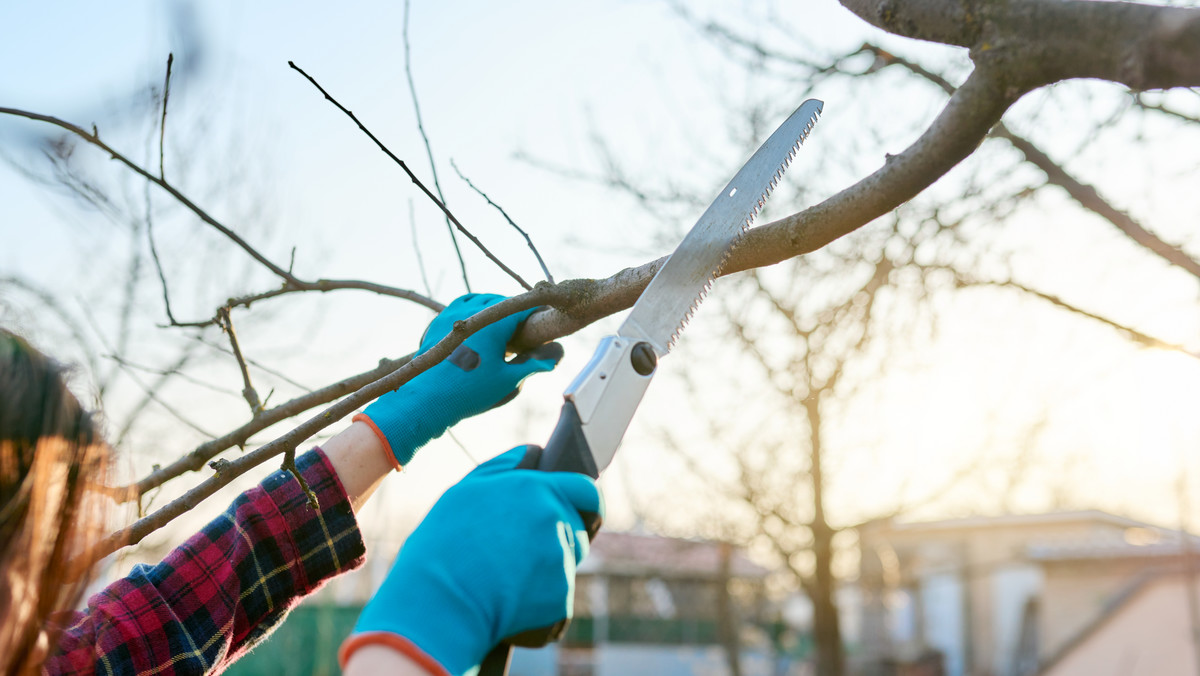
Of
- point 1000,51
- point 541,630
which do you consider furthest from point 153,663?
point 1000,51

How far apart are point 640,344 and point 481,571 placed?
44 centimetres

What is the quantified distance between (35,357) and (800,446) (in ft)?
25.2

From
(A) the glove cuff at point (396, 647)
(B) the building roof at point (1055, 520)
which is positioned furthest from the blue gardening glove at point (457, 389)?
(B) the building roof at point (1055, 520)

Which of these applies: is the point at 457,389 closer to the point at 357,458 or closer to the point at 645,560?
the point at 357,458

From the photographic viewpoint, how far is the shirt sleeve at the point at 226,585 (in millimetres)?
1435

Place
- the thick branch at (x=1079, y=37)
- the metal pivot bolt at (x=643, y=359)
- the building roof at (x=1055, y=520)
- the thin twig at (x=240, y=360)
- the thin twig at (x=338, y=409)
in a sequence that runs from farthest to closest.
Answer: the building roof at (x=1055, y=520) → the thin twig at (x=240, y=360) → the thin twig at (x=338, y=409) → the metal pivot bolt at (x=643, y=359) → the thick branch at (x=1079, y=37)

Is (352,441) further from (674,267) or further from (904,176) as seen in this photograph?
(904,176)

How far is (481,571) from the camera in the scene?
1.00 meters

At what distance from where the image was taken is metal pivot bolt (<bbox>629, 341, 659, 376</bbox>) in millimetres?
1270

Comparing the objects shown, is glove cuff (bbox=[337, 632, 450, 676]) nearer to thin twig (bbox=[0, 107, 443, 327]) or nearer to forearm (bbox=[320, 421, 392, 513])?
forearm (bbox=[320, 421, 392, 513])

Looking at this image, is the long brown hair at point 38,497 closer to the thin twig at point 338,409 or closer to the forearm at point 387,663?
the forearm at point 387,663

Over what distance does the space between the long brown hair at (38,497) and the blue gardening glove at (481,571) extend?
0.33 metres

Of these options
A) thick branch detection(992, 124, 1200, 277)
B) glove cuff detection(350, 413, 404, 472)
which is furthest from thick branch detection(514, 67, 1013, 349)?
thick branch detection(992, 124, 1200, 277)

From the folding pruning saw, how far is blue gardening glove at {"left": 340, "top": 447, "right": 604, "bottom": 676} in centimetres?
4
